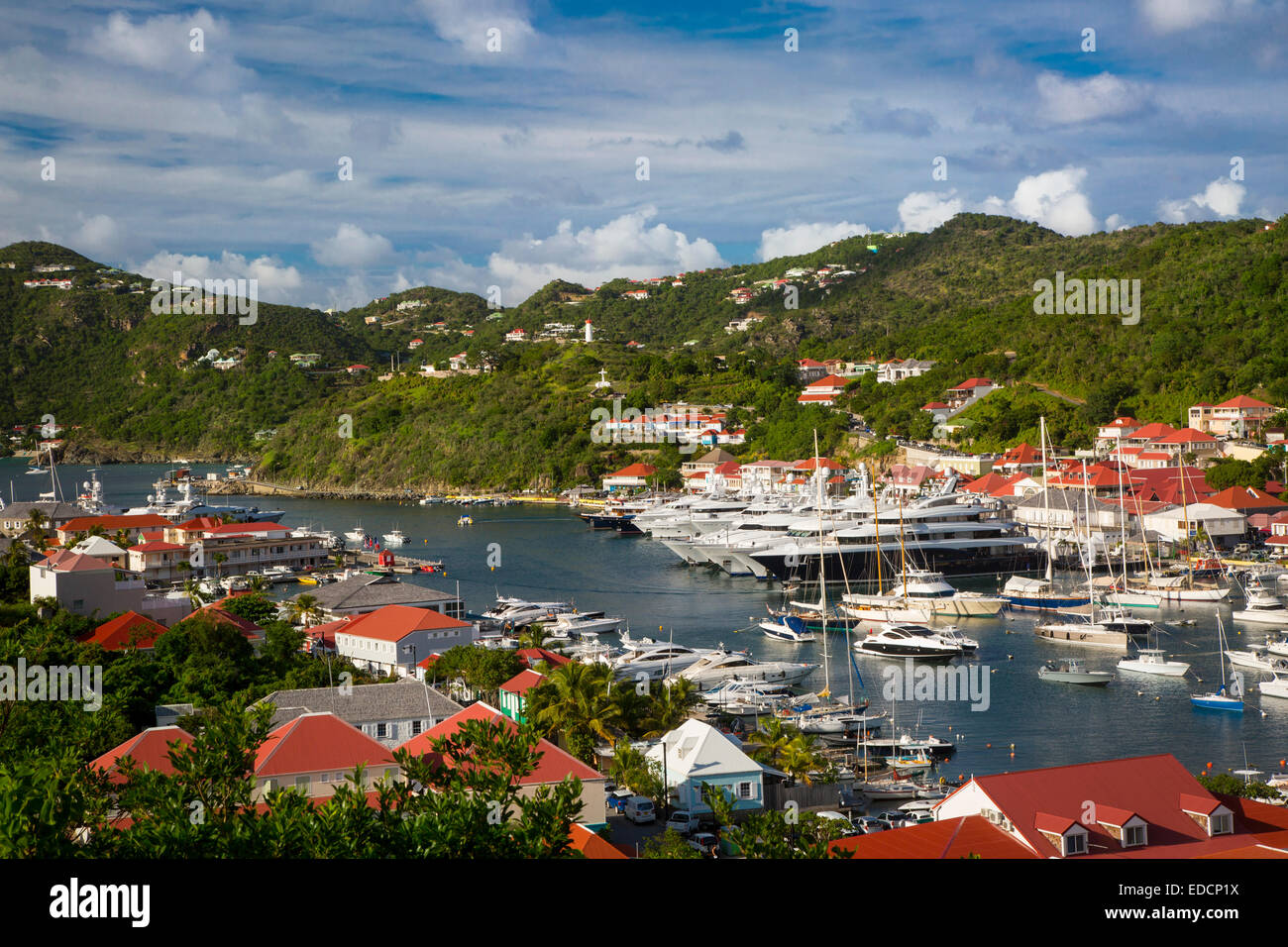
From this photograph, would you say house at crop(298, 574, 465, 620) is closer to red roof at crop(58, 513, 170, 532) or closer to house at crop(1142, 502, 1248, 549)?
red roof at crop(58, 513, 170, 532)

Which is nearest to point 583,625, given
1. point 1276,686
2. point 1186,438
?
point 1276,686

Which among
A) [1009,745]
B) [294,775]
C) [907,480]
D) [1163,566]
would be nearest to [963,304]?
[907,480]

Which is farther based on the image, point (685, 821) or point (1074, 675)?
point (1074, 675)

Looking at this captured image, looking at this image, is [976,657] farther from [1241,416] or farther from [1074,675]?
[1241,416]

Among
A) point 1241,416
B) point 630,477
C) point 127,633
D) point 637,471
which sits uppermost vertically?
point 1241,416

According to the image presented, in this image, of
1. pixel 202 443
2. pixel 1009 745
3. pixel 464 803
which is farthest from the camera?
pixel 202 443

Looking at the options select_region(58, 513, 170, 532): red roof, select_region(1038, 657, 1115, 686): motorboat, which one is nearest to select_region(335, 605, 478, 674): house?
select_region(1038, 657, 1115, 686): motorboat

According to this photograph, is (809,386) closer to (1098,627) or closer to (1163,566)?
(1163,566)

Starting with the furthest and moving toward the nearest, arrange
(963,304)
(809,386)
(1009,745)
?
(963,304) → (809,386) → (1009,745)
